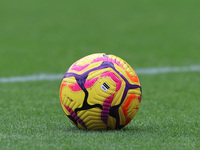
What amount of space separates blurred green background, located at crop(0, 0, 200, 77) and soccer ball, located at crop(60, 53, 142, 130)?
19.1 ft

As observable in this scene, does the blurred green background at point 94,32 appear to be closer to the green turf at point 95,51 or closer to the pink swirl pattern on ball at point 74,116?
the green turf at point 95,51

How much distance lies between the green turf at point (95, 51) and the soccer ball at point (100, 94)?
171 mm

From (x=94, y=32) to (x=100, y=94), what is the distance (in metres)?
11.7

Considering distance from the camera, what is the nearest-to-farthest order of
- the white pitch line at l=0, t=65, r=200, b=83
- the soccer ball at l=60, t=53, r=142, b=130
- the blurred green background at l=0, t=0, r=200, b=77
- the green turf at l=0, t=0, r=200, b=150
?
1. the green turf at l=0, t=0, r=200, b=150
2. the soccer ball at l=60, t=53, r=142, b=130
3. the white pitch line at l=0, t=65, r=200, b=83
4. the blurred green background at l=0, t=0, r=200, b=77

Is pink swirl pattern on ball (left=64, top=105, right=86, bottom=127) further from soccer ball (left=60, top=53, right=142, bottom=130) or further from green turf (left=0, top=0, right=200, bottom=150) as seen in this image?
green turf (left=0, top=0, right=200, bottom=150)

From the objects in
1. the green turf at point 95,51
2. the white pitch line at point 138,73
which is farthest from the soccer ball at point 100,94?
the white pitch line at point 138,73

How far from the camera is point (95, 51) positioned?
1287cm

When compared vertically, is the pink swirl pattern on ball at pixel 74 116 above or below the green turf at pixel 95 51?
above

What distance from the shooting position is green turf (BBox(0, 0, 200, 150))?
421 centimetres

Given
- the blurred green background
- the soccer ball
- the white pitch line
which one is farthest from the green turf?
the white pitch line

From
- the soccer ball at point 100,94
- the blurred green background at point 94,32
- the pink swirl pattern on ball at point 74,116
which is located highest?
the soccer ball at point 100,94

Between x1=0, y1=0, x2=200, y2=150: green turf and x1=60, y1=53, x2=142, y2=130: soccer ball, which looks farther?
x1=60, y1=53, x2=142, y2=130: soccer ball

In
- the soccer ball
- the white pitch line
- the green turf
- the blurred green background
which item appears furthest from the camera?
the blurred green background

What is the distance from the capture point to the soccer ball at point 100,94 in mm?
4352
